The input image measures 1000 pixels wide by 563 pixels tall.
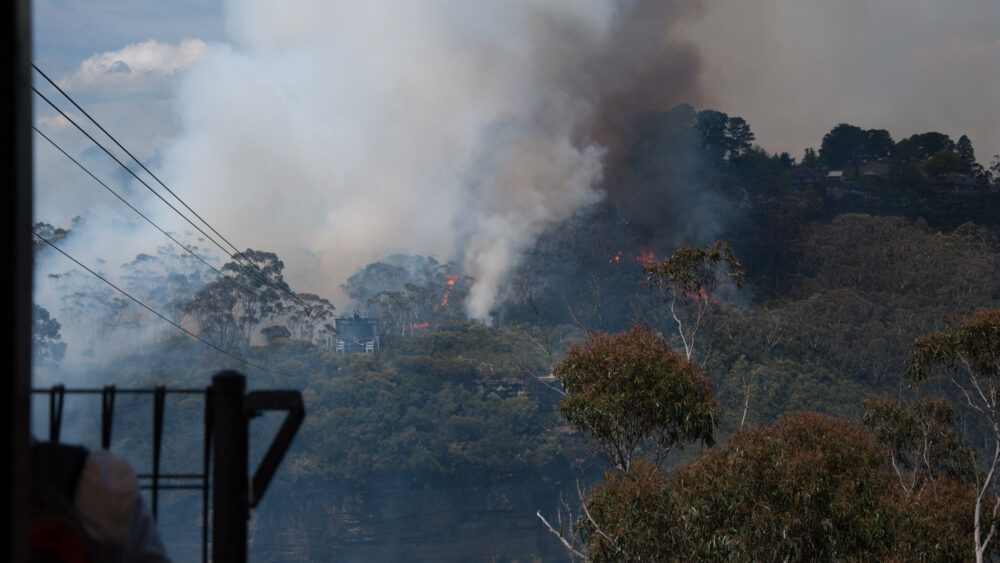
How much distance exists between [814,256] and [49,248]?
153 ft

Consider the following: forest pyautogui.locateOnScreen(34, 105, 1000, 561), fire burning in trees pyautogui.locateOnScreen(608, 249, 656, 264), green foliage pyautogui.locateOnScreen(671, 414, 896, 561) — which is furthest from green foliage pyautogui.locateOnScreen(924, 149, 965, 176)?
green foliage pyautogui.locateOnScreen(671, 414, 896, 561)

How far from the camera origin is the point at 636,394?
10312 mm

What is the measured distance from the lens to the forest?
11391 millimetres

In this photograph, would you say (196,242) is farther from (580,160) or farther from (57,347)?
(580,160)

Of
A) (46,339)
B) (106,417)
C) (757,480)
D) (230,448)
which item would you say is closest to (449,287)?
(46,339)

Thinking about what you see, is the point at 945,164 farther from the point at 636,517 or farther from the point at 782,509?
the point at 636,517

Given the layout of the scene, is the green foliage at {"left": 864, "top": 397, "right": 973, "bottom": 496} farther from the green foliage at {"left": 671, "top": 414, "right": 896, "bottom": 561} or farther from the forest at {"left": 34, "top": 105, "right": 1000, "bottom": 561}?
the green foliage at {"left": 671, "top": 414, "right": 896, "bottom": 561}

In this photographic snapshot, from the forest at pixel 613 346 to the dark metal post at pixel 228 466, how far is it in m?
8.50

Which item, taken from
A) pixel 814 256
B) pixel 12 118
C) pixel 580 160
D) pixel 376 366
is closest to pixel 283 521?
pixel 376 366

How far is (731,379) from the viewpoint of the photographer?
1553 inches

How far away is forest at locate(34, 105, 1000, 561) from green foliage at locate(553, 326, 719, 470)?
0.04m

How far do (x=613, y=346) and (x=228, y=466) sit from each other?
889 centimetres

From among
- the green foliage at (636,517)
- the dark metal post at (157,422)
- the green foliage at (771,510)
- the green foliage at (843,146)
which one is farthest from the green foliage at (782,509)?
the green foliage at (843,146)

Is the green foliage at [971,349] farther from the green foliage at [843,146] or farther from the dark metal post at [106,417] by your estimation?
the green foliage at [843,146]
